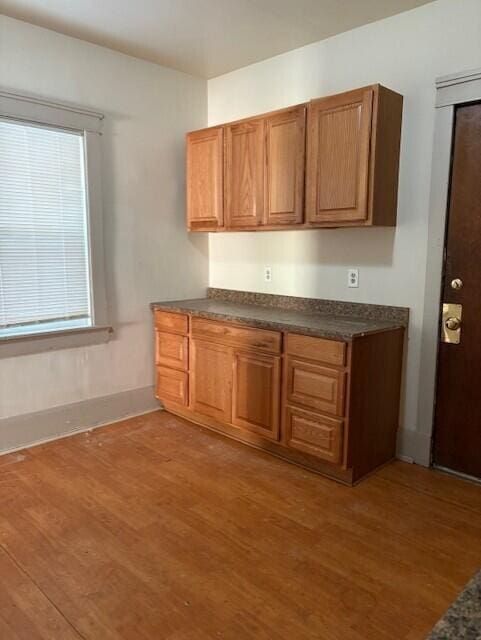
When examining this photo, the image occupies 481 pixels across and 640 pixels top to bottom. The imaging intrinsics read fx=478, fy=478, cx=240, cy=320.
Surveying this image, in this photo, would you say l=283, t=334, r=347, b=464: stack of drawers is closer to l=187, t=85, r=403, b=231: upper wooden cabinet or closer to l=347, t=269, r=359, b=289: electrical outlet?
l=347, t=269, r=359, b=289: electrical outlet

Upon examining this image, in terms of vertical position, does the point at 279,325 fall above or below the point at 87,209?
below

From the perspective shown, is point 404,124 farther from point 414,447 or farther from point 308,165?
point 414,447

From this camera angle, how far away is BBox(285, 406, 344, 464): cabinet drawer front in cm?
255

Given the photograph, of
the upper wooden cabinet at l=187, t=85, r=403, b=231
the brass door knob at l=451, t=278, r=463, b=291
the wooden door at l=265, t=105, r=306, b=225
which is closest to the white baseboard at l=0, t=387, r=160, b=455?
the upper wooden cabinet at l=187, t=85, r=403, b=231

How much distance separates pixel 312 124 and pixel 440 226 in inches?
36.2

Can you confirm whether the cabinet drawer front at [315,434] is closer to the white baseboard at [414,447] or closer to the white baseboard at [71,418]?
the white baseboard at [414,447]

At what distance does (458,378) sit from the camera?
2.65 metres

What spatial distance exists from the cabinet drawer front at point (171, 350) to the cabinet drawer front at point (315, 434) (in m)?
0.97

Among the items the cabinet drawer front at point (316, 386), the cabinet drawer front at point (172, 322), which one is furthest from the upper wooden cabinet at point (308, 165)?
the cabinet drawer front at point (316, 386)

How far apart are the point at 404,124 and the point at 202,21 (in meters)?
1.30

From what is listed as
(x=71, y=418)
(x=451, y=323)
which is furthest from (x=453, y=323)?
(x=71, y=418)

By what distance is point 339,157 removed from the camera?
2627mm

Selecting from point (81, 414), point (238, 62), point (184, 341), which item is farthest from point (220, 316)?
point (238, 62)

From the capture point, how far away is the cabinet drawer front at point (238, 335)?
9.28ft
